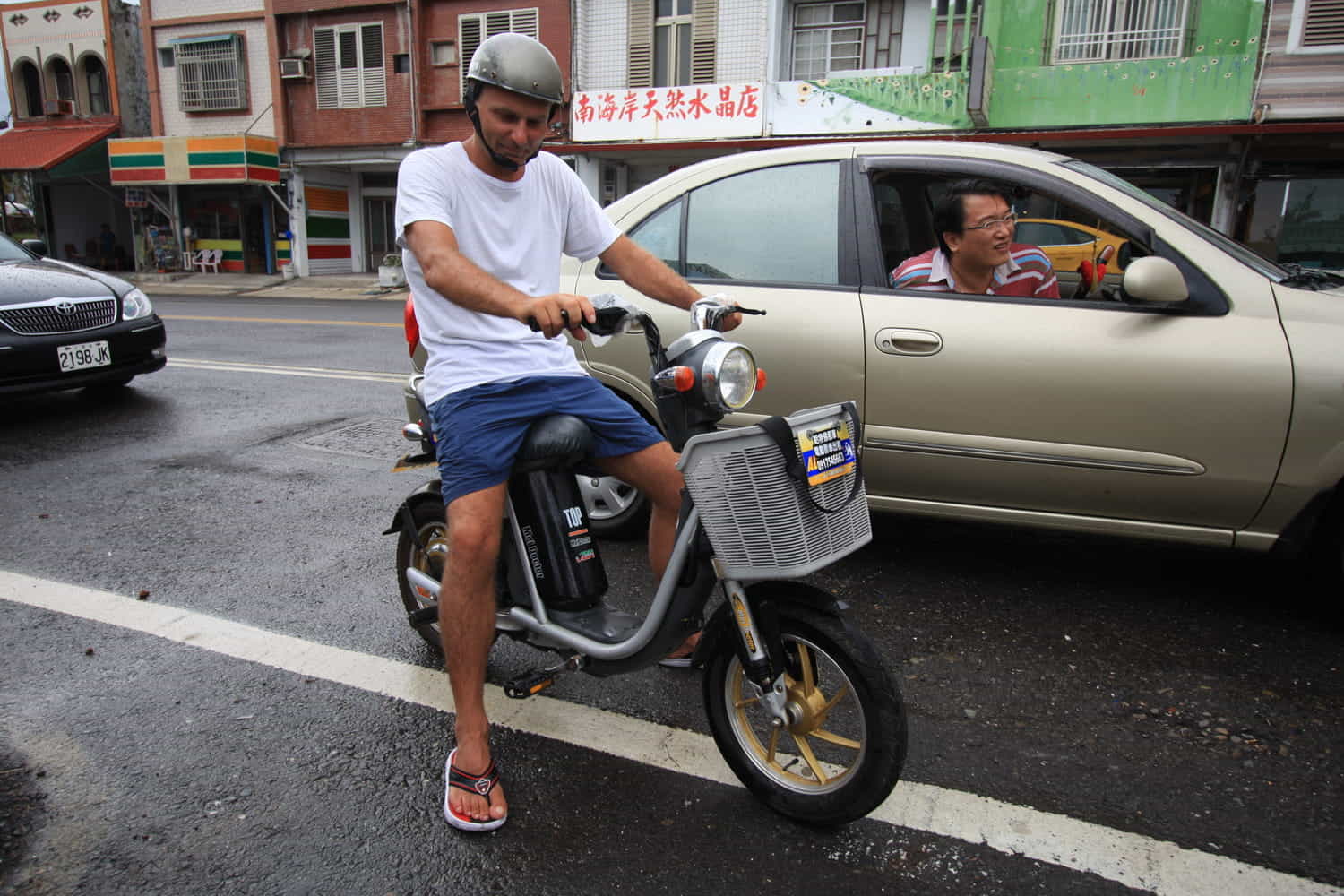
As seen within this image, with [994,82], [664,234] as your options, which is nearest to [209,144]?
[994,82]

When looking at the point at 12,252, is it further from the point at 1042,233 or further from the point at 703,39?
the point at 703,39

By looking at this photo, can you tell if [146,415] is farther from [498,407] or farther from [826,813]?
[826,813]

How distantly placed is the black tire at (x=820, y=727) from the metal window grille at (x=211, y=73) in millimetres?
27457

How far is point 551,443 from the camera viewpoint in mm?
2383

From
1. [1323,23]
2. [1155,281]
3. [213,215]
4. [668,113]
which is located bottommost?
[213,215]

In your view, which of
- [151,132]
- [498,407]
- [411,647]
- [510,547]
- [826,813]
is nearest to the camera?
[826,813]

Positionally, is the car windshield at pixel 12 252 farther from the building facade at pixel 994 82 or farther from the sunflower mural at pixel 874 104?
the sunflower mural at pixel 874 104

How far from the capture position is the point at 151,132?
89.0 ft

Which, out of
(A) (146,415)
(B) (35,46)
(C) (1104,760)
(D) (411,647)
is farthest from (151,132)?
(C) (1104,760)

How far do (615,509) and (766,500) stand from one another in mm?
2238

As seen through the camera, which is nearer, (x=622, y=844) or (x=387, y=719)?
(x=622, y=844)

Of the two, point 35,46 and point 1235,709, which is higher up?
point 35,46

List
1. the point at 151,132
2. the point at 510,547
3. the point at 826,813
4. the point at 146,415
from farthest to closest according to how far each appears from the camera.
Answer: the point at 151,132
the point at 146,415
the point at 510,547
the point at 826,813

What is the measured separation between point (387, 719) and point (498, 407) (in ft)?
3.44
